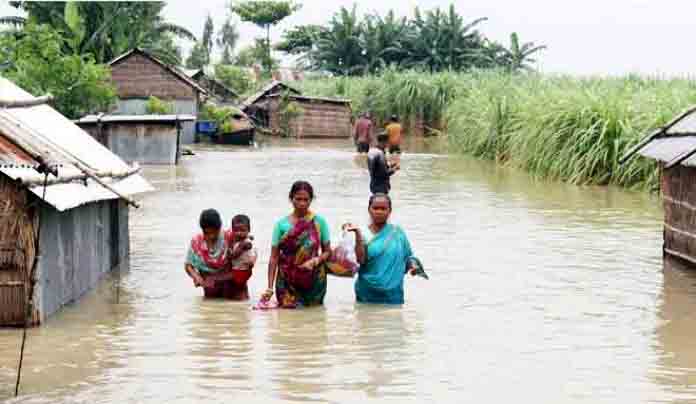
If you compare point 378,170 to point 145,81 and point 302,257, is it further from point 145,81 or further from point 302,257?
point 145,81

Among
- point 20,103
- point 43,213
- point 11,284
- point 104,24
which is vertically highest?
point 104,24

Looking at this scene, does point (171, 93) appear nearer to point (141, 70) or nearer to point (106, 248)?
point (141, 70)

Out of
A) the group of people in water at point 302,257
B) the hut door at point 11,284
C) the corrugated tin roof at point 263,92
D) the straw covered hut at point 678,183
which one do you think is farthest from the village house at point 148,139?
the hut door at point 11,284

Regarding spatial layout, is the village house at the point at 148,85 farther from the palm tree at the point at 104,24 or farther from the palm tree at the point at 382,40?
the palm tree at the point at 382,40

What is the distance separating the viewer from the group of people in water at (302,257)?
877 cm

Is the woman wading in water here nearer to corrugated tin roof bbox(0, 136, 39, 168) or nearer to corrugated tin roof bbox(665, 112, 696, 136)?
corrugated tin roof bbox(0, 136, 39, 168)

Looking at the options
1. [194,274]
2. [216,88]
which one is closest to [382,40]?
[216,88]

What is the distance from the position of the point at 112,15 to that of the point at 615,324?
120ft

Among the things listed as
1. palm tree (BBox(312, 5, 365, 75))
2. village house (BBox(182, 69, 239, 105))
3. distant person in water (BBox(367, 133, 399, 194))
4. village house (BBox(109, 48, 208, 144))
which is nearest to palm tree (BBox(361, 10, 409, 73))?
palm tree (BBox(312, 5, 365, 75))

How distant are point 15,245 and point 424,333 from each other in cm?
273

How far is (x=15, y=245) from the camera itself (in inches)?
313

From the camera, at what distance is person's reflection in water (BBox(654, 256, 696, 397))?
7.03 meters

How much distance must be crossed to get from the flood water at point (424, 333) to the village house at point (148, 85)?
866 inches

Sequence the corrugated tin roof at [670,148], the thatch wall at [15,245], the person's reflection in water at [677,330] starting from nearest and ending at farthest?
the person's reflection in water at [677,330] → the thatch wall at [15,245] → the corrugated tin roof at [670,148]
